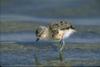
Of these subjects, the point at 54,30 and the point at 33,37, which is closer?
the point at 54,30

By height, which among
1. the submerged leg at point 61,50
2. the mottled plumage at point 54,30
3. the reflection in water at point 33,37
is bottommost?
the submerged leg at point 61,50

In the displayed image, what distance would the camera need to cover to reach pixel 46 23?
1691 centimetres

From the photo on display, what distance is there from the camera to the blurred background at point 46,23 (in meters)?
12.2

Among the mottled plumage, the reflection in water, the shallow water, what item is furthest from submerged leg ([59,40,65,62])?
the reflection in water

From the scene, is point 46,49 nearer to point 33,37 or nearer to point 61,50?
point 61,50

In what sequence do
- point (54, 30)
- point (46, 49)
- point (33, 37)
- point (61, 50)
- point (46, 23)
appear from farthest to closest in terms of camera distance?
point (46, 23), point (33, 37), point (54, 30), point (46, 49), point (61, 50)

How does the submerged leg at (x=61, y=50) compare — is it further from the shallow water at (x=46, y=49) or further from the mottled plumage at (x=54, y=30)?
the mottled plumage at (x=54, y=30)

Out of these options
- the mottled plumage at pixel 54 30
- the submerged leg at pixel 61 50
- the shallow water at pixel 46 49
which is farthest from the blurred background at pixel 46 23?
the mottled plumage at pixel 54 30

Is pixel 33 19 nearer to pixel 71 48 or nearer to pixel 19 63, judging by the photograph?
pixel 71 48

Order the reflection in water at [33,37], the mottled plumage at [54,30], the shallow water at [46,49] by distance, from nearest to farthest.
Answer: the shallow water at [46,49]
the mottled plumage at [54,30]
the reflection in water at [33,37]

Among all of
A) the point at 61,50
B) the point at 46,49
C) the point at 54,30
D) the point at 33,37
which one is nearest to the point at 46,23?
the point at 33,37

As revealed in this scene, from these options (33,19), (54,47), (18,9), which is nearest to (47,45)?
(54,47)

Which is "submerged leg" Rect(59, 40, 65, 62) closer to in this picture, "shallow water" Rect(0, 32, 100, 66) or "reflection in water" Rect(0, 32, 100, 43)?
"shallow water" Rect(0, 32, 100, 66)

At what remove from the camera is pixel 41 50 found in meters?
13.1
